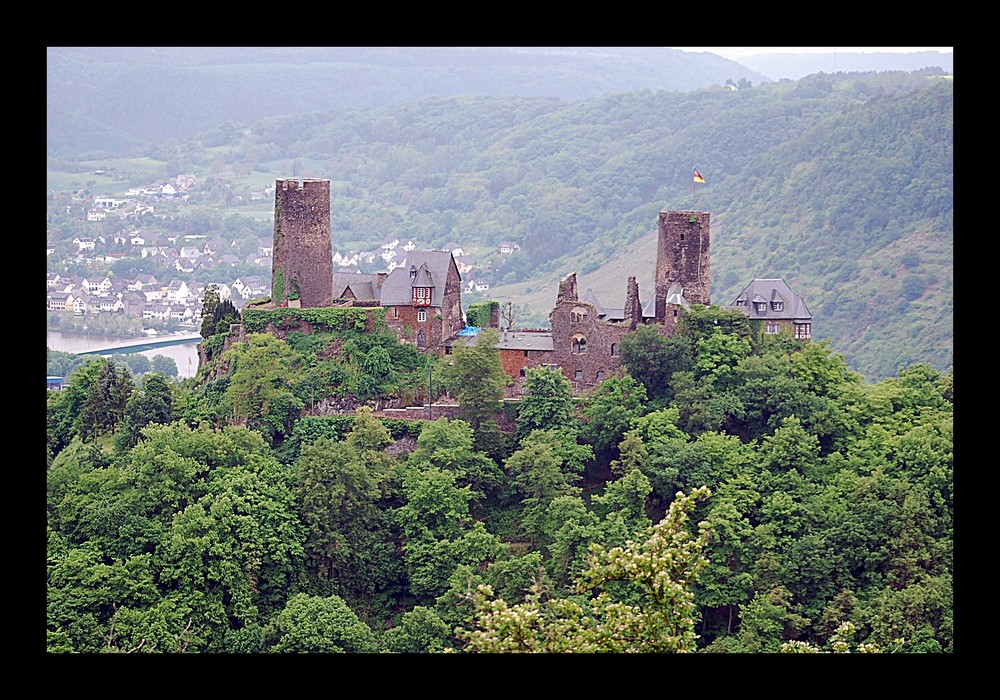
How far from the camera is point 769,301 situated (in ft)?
140

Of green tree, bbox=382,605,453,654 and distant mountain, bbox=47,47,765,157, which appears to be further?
distant mountain, bbox=47,47,765,157

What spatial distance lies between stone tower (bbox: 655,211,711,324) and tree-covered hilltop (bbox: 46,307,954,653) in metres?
0.76

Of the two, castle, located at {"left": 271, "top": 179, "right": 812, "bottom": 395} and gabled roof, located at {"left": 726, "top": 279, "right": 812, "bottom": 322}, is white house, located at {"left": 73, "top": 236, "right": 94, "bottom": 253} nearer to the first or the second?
castle, located at {"left": 271, "top": 179, "right": 812, "bottom": 395}

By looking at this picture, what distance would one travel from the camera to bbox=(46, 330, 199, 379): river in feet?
342

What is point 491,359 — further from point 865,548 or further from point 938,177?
point 938,177

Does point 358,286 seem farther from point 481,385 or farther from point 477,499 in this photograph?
point 477,499

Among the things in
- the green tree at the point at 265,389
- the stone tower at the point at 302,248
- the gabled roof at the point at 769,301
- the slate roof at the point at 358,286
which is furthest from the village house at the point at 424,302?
the gabled roof at the point at 769,301

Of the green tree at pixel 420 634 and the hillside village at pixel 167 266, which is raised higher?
the hillside village at pixel 167 266

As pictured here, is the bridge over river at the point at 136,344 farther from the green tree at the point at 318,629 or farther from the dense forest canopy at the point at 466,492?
the green tree at the point at 318,629

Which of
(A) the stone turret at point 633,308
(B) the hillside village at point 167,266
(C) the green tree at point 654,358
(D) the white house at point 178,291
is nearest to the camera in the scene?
(C) the green tree at point 654,358

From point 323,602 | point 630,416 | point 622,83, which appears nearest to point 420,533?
point 323,602

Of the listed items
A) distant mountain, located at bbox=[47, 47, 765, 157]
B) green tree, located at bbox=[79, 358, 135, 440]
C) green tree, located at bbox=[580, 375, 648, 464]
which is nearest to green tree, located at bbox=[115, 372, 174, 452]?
green tree, located at bbox=[79, 358, 135, 440]

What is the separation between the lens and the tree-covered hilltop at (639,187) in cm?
9981

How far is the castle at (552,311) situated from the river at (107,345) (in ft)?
196
